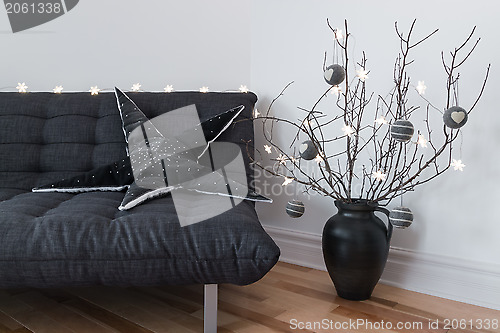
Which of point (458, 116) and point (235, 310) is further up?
point (458, 116)

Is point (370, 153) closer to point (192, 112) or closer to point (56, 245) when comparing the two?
point (192, 112)

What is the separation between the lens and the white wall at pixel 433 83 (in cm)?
167

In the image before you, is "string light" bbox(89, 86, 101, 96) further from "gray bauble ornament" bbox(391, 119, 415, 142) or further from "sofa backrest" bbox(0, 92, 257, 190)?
"gray bauble ornament" bbox(391, 119, 415, 142)

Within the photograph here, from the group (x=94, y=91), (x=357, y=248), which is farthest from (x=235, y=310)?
(x=94, y=91)

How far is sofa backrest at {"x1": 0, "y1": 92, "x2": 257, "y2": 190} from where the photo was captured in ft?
6.31

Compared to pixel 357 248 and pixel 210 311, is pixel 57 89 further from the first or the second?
pixel 357 248

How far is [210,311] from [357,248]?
56cm

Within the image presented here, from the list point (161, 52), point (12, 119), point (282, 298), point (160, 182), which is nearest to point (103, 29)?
point (161, 52)

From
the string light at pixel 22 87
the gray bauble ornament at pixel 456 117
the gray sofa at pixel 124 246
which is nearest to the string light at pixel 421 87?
the gray bauble ornament at pixel 456 117

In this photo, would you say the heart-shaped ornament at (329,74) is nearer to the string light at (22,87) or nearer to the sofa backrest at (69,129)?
the sofa backrest at (69,129)

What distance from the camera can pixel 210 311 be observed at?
4.69 ft

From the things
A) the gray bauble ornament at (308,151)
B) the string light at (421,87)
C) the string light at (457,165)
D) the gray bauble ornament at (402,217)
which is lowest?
the gray bauble ornament at (402,217)

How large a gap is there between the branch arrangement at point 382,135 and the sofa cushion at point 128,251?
1.65 ft

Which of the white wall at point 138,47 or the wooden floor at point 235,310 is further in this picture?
the white wall at point 138,47
